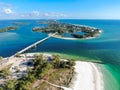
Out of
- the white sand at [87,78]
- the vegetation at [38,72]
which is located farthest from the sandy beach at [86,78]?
the vegetation at [38,72]

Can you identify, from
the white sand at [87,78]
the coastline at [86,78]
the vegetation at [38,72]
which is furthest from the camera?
the white sand at [87,78]

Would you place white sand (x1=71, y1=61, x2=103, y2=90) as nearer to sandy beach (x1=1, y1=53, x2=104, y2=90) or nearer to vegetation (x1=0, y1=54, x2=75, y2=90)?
sandy beach (x1=1, y1=53, x2=104, y2=90)

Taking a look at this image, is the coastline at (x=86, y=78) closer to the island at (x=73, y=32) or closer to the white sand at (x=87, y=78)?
the white sand at (x=87, y=78)

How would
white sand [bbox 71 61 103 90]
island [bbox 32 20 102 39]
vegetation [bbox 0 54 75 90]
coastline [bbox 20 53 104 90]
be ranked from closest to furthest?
vegetation [bbox 0 54 75 90] → coastline [bbox 20 53 104 90] → white sand [bbox 71 61 103 90] → island [bbox 32 20 102 39]

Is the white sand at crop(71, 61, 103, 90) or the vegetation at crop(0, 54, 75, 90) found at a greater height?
the vegetation at crop(0, 54, 75, 90)

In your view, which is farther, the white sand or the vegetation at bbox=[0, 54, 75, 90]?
the white sand

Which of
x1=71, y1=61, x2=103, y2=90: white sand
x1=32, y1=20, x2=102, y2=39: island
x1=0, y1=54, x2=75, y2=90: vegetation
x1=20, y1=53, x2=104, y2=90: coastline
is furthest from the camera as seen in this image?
x1=32, y1=20, x2=102, y2=39: island

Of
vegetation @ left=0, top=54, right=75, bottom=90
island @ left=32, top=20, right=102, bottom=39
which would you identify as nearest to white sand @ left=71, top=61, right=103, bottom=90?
vegetation @ left=0, top=54, right=75, bottom=90

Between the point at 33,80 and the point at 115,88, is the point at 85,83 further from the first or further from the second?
the point at 33,80
